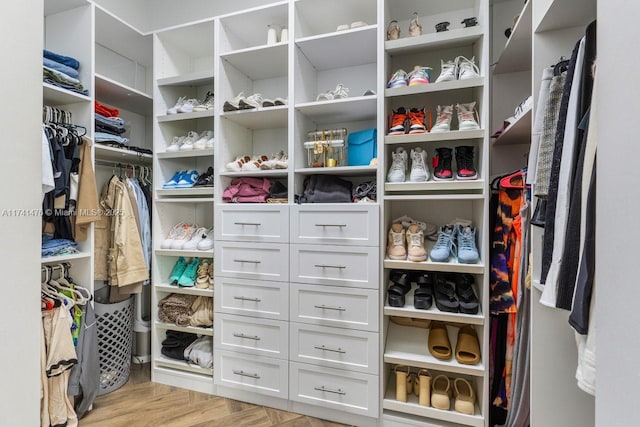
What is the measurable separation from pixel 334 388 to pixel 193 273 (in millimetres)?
1171

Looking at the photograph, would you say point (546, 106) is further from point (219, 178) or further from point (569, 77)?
point (219, 178)

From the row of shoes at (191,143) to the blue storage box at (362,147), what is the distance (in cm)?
89

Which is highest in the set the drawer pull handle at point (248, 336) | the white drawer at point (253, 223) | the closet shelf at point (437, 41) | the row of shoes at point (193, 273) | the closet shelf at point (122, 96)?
the closet shelf at point (437, 41)

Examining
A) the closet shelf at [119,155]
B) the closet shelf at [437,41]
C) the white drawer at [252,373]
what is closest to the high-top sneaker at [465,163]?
the closet shelf at [437,41]

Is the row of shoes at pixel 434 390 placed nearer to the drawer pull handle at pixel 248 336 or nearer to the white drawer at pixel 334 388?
the white drawer at pixel 334 388

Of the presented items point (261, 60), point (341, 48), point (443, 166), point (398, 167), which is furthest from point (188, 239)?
point (443, 166)

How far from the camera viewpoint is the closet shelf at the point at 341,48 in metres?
1.75

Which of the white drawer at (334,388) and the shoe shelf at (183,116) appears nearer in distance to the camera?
the white drawer at (334,388)

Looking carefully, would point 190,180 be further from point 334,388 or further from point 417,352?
point 417,352

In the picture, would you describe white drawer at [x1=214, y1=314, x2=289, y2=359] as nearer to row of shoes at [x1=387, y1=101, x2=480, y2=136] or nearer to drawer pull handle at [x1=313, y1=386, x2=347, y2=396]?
drawer pull handle at [x1=313, y1=386, x2=347, y2=396]

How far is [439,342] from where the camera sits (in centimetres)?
170

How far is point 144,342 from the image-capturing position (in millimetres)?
2477
